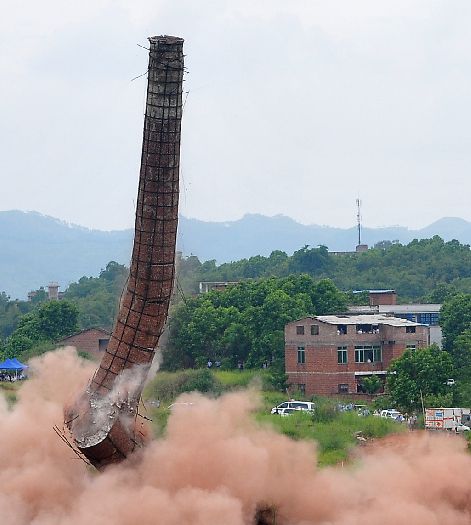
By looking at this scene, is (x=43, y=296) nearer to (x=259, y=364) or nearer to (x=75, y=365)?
(x=259, y=364)

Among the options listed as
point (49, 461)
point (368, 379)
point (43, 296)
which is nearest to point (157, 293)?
point (49, 461)

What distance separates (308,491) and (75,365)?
6990mm

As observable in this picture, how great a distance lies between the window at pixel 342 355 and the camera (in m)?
63.8

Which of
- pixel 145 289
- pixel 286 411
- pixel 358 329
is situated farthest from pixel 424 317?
pixel 145 289

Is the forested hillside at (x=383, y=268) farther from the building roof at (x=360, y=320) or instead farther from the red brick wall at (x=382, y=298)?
the building roof at (x=360, y=320)

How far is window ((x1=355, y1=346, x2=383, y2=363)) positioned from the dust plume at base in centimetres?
3535

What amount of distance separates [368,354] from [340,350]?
1774mm

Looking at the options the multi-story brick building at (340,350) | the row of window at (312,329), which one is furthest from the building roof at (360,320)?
the row of window at (312,329)

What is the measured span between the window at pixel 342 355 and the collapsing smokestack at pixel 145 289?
124 ft

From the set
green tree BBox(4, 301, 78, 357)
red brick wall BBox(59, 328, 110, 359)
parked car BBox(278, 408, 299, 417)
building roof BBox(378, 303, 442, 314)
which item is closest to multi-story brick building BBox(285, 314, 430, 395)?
parked car BBox(278, 408, 299, 417)

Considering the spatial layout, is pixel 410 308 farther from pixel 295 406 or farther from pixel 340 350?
pixel 295 406

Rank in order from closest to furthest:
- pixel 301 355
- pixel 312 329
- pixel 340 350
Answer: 1. pixel 312 329
2. pixel 301 355
3. pixel 340 350

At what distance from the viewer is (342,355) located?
6394 centimetres

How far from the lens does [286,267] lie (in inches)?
4919
